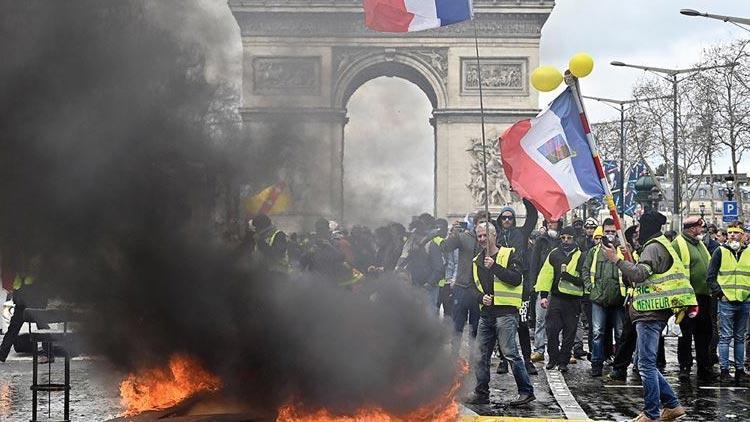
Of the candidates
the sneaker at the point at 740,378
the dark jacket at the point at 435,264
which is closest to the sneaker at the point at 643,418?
the sneaker at the point at 740,378

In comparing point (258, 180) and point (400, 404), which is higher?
point (258, 180)

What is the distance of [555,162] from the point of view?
10.8 m

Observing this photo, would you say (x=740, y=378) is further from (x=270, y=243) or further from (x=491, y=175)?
(x=491, y=175)

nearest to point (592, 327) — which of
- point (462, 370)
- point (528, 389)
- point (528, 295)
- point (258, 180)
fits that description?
point (528, 295)

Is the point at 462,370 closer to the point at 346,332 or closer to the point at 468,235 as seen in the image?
the point at 346,332

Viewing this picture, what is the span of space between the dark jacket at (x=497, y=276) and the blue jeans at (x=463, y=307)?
213 centimetres

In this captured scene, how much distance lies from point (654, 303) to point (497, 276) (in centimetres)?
148

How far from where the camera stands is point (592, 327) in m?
13.5

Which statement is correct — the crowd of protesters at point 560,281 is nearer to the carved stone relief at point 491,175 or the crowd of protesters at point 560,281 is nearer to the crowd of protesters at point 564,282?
the crowd of protesters at point 564,282

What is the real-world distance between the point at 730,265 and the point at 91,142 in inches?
297

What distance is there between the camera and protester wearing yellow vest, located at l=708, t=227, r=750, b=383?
12461 mm

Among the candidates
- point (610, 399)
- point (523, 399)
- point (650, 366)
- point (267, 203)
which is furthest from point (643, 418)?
point (267, 203)

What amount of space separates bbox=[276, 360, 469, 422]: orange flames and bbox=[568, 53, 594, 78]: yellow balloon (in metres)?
2.38

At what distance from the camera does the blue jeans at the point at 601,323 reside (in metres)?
12.9
